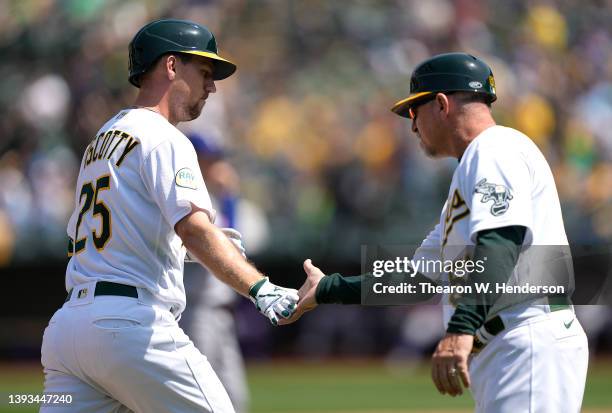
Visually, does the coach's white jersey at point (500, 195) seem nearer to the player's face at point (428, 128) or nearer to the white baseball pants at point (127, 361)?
the player's face at point (428, 128)

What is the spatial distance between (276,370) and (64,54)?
5.77 m

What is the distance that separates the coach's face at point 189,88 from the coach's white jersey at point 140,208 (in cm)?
24

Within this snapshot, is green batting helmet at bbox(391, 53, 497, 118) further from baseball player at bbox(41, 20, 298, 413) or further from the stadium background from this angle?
the stadium background

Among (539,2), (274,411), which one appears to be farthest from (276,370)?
(539,2)

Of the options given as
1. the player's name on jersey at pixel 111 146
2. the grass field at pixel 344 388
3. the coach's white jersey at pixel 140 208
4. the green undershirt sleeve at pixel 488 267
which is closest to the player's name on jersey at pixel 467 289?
the green undershirt sleeve at pixel 488 267

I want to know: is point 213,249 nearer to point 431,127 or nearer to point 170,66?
point 170,66

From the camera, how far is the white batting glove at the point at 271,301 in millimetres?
4086

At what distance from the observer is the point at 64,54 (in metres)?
15.1

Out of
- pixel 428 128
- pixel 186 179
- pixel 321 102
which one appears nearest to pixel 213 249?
pixel 186 179

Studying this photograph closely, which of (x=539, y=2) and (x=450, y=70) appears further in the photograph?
(x=539, y=2)

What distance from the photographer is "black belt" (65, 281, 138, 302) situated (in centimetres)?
403

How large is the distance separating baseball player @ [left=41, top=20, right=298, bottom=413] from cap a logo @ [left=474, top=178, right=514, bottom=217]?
0.92 m

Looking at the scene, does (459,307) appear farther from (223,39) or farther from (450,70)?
(223,39)

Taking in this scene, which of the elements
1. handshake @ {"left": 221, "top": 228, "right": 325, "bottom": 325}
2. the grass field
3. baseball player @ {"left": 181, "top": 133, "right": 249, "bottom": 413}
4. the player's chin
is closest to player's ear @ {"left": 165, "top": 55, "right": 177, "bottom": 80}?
the player's chin
